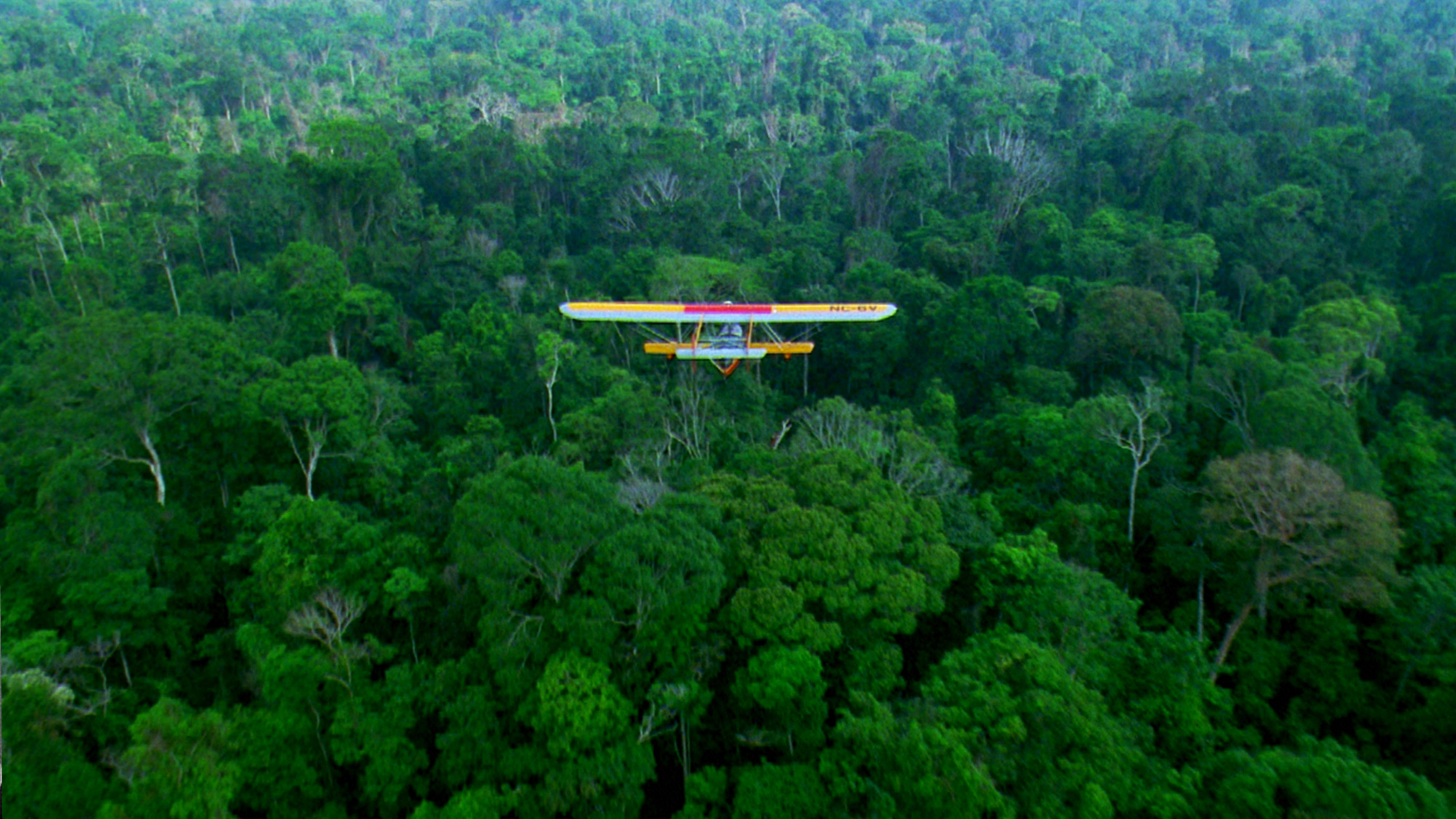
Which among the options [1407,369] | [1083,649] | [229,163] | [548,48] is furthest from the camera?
[548,48]

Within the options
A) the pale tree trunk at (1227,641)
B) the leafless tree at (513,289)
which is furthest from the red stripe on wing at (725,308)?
the pale tree trunk at (1227,641)

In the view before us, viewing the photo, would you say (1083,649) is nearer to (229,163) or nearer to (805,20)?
(229,163)

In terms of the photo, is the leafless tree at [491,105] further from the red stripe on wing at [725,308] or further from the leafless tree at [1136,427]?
the leafless tree at [1136,427]

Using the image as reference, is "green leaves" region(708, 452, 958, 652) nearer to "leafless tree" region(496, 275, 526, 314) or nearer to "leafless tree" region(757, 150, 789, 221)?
"leafless tree" region(496, 275, 526, 314)

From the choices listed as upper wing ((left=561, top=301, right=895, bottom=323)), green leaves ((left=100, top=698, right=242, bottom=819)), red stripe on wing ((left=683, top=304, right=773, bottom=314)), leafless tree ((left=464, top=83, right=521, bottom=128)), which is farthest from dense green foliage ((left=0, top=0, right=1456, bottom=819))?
leafless tree ((left=464, top=83, right=521, bottom=128))

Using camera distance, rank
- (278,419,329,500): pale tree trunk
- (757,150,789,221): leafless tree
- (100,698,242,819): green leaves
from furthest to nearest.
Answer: (757,150,789,221): leafless tree < (278,419,329,500): pale tree trunk < (100,698,242,819): green leaves

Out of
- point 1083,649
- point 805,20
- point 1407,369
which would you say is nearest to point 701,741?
point 1083,649

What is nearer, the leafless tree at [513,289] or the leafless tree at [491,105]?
the leafless tree at [513,289]

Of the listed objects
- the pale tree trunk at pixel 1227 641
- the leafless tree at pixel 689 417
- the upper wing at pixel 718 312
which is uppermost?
the upper wing at pixel 718 312
